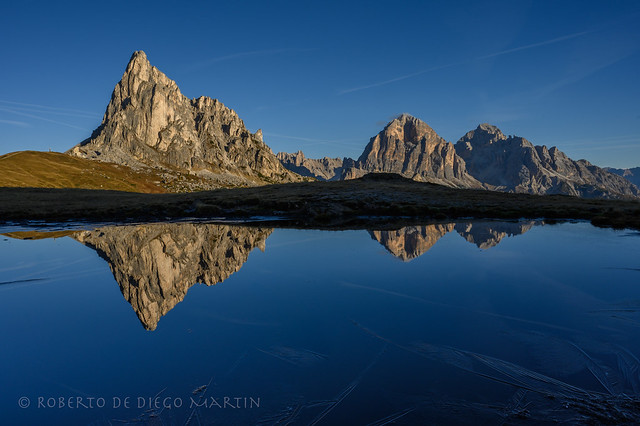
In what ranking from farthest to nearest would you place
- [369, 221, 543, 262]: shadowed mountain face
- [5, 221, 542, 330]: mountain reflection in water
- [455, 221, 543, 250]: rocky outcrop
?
[455, 221, 543, 250]: rocky outcrop
[369, 221, 543, 262]: shadowed mountain face
[5, 221, 542, 330]: mountain reflection in water

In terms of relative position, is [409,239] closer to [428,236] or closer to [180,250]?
[428,236]

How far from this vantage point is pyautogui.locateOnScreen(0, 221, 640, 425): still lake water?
6.65 metres

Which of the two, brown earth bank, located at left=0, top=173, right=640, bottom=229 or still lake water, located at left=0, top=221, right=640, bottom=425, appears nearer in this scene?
still lake water, located at left=0, top=221, right=640, bottom=425

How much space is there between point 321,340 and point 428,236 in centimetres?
1902

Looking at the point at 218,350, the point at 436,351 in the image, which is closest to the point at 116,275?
the point at 218,350

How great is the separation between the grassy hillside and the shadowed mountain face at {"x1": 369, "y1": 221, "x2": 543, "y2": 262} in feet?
429

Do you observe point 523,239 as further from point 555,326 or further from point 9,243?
point 9,243

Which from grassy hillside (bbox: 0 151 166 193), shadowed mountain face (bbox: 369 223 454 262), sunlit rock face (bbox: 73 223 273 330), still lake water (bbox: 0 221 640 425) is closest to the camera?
still lake water (bbox: 0 221 640 425)

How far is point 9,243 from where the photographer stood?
84.9ft

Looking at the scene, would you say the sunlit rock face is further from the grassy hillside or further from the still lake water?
the grassy hillside

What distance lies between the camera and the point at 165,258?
19.0 meters

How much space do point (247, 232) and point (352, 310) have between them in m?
19.8

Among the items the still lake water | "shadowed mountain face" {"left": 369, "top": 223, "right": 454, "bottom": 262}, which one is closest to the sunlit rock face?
the still lake water

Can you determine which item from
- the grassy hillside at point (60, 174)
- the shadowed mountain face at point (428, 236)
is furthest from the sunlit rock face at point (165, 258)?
the grassy hillside at point (60, 174)
